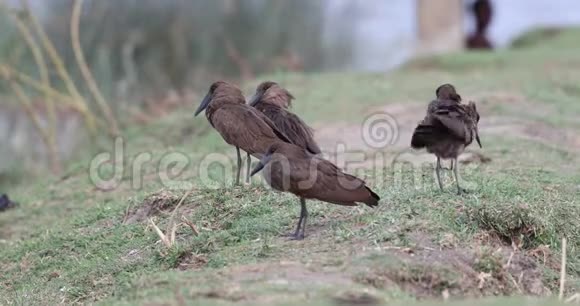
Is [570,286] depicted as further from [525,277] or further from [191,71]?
[191,71]

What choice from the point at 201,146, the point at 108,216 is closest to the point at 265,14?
the point at 201,146

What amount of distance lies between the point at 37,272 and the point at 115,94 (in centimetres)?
818

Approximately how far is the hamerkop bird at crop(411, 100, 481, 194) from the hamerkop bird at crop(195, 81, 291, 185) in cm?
82

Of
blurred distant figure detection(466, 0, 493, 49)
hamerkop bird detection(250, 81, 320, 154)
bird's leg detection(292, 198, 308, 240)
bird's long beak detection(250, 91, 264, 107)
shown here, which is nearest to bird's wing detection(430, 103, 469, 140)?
hamerkop bird detection(250, 81, 320, 154)

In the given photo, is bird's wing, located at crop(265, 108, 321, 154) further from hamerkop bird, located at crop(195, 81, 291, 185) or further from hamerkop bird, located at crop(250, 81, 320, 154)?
hamerkop bird, located at crop(195, 81, 291, 185)

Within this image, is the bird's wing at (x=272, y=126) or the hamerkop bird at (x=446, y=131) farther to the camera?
the bird's wing at (x=272, y=126)

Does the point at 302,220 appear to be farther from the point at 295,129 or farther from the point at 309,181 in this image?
the point at 295,129

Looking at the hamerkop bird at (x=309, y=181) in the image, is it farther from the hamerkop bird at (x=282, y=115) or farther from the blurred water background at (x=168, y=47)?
the blurred water background at (x=168, y=47)

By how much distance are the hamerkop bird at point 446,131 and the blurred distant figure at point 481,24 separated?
44.3ft

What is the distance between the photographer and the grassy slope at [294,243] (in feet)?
16.7

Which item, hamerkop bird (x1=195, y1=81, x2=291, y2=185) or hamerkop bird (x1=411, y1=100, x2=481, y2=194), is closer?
hamerkop bird (x1=411, y1=100, x2=481, y2=194)

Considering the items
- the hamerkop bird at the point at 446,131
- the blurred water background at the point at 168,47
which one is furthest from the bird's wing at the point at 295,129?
the blurred water background at the point at 168,47

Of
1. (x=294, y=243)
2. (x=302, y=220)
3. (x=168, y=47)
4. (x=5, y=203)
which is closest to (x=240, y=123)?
(x=302, y=220)

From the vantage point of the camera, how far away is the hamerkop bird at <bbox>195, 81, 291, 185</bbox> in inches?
258
